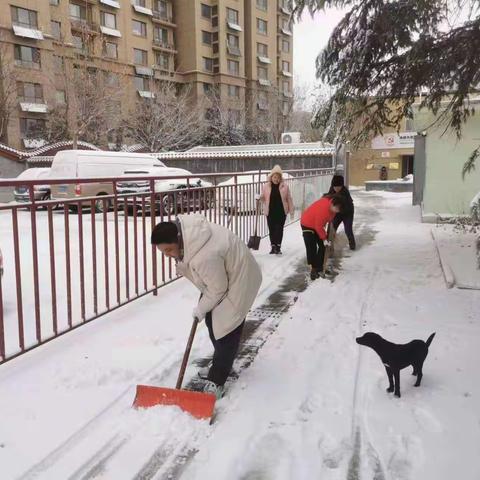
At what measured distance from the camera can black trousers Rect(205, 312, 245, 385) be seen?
349 centimetres

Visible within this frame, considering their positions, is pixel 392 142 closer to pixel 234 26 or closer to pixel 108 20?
pixel 108 20

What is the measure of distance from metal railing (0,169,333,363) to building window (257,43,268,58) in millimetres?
51886

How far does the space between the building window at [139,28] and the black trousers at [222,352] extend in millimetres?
49174

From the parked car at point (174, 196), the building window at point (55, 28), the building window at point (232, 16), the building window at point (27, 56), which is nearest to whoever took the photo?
the parked car at point (174, 196)

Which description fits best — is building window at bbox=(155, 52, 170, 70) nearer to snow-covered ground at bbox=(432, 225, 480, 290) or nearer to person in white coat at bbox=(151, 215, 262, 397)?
snow-covered ground at bbox=(432, 225, 480, 290)

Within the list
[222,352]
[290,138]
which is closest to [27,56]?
[290,138]

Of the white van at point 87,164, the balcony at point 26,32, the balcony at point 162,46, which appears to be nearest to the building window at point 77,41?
the balcony at point 26,32

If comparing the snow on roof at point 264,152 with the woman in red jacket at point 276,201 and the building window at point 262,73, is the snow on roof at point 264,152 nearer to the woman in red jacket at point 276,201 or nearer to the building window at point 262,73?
the woman in red jacket at point 276,201

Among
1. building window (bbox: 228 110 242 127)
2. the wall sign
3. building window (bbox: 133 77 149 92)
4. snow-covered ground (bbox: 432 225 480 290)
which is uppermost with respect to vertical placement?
building window (bbox: 133 77 149 92)

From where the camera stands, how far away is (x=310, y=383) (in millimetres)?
3764

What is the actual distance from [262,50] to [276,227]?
5373 cm

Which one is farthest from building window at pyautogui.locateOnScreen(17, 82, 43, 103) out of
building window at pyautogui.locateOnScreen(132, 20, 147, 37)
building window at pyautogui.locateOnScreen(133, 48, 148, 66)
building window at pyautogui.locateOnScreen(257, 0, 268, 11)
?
building window at pyautogui.locateOnScreen(257, 0, 268, 11)

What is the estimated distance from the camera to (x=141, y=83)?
46438 millimetres

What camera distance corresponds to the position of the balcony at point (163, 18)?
50188 mm
